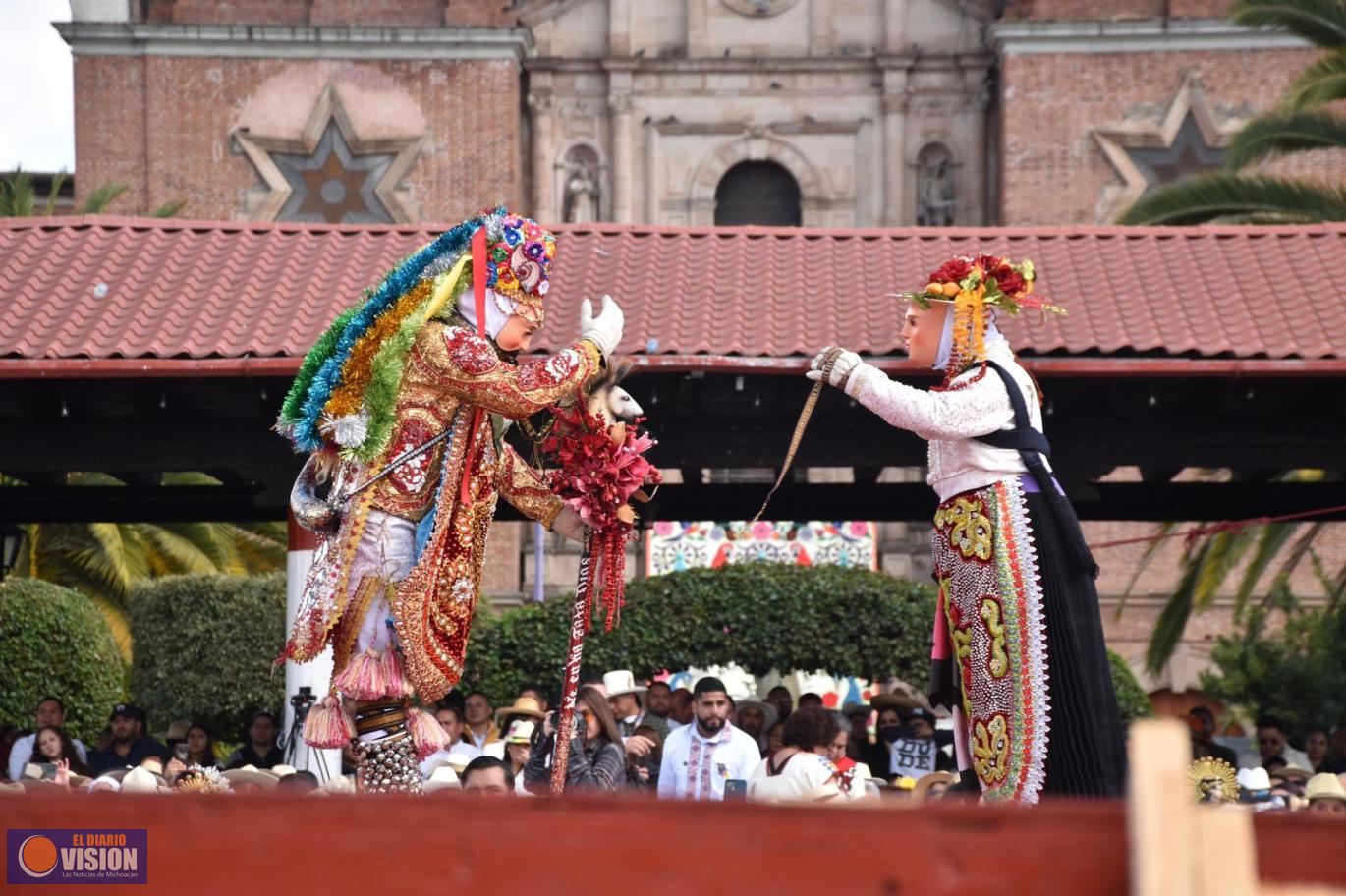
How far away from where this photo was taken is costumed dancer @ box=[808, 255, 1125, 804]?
19.8 feet

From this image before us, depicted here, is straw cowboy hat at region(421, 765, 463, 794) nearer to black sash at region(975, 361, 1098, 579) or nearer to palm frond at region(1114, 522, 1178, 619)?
black sash at region(975, 361, 1098, 579)

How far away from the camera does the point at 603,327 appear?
6543 mm

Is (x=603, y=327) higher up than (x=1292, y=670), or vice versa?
(x=603, y=327)

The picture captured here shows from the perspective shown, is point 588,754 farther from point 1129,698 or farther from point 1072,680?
point 1129,698

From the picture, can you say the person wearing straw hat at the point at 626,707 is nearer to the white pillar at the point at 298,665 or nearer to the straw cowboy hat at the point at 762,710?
the straw cowboy hat at the point at 762,710

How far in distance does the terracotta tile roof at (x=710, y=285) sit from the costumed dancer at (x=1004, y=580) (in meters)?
3.64

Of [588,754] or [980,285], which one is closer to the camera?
[980,285]

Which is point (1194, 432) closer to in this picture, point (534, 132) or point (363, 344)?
point (363, 344)

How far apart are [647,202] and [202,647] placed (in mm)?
11160

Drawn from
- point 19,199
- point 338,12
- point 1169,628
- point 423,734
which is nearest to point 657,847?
point 423,734

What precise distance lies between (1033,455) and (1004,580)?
1.39 feet

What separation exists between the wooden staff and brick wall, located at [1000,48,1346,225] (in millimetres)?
21200

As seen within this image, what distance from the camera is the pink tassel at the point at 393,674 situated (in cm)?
619

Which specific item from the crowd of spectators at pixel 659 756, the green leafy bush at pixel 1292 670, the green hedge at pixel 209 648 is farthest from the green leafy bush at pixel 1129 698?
A: the green hedge at pixel 209 648
